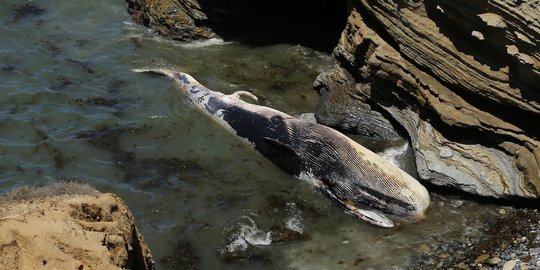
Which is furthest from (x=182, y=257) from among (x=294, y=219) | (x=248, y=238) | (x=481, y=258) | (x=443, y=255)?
(x=481, y=258)

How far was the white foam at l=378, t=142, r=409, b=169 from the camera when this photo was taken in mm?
10672

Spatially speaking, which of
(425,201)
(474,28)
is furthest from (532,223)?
(474,28)

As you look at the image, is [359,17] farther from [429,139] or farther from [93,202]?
[93,202]

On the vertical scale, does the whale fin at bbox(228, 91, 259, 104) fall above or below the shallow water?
above

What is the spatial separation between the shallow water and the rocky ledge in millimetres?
2500

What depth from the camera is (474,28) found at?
29.3 feet

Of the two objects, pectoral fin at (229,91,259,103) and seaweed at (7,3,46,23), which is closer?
pectoral fin at (229,91,259,103)

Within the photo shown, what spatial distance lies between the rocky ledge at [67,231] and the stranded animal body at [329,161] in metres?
3.88

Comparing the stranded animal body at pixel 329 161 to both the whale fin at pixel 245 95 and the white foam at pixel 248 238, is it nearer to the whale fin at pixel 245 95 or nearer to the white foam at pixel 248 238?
the whale fin at pixel 245 95

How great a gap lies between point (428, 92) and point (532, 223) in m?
2.50

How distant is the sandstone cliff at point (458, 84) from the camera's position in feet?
28.3

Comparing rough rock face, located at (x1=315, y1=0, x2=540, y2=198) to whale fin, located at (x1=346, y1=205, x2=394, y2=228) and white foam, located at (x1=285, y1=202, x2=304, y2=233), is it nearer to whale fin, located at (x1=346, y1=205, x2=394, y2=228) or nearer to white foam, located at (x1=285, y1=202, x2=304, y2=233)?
whale fin, located at (x1=346, y1=205, x2=394, y2=228)

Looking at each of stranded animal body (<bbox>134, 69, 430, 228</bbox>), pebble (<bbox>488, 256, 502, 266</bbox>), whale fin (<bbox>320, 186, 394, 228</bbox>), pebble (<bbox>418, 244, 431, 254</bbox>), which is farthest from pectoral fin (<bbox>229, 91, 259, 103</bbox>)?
pebble (<bbox>488, 256, 502, 266</bbox>)

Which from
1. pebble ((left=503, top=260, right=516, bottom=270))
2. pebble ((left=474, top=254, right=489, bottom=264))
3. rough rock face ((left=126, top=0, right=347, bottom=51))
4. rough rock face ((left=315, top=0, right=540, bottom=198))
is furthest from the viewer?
rough rock face ((left=126, top=0, right=347, bottom=51))
